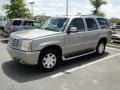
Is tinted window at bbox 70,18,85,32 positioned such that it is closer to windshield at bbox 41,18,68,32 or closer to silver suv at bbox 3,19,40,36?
windshield at bbox 41,18,68,32

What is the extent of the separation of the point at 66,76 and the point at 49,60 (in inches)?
31.6

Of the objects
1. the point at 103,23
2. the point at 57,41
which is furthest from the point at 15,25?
the point at 57,41

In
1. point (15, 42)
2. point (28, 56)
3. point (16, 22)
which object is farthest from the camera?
point (16, 22)

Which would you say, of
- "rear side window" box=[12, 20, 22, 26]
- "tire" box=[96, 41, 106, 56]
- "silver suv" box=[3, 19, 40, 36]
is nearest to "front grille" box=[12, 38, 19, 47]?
"tire" box=[96, 41, 106, 56]

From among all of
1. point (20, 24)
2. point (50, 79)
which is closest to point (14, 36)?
point (50, 79)

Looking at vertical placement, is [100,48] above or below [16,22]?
below

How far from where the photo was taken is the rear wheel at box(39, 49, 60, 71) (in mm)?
6246

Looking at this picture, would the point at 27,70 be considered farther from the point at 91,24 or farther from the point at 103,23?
the point at 103,23

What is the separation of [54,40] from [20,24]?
8.21m

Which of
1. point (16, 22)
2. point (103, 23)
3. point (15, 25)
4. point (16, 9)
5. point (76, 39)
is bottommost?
point (76, 39)

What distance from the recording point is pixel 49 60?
6465 mm

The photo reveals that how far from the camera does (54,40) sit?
6414mm

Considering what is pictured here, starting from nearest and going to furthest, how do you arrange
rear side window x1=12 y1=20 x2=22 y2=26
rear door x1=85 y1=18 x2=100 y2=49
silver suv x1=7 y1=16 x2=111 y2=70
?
silver suv x1=7 y1=16 x2=111 y2=70 → rear door x1=85 y1=18 x2=100 y2=49 → rear side window x1=12 y1=20 x2=22 y2=26

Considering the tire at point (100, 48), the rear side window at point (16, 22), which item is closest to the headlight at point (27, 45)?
the tire at point (100, 48)
